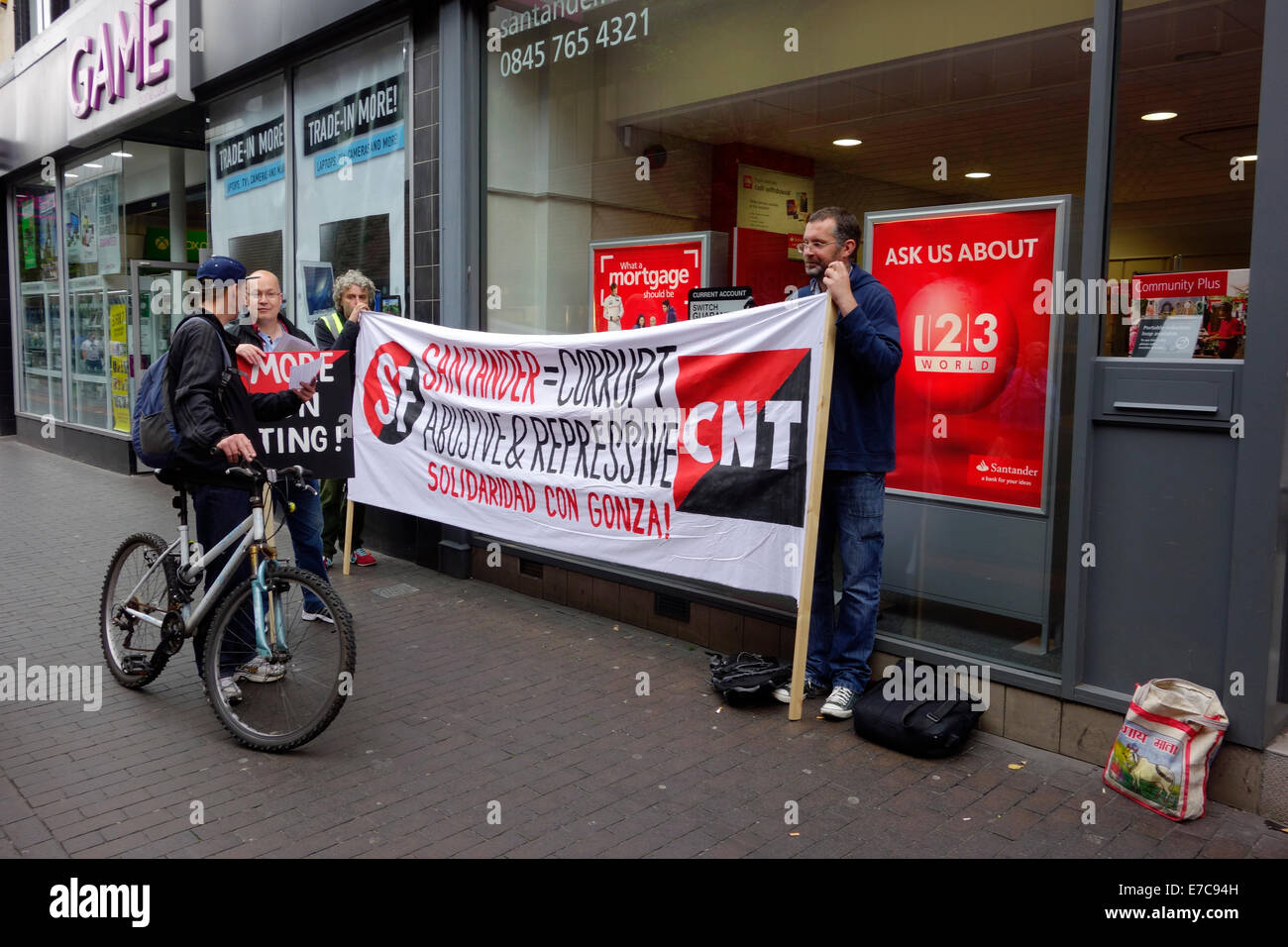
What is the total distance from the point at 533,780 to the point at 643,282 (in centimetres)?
378

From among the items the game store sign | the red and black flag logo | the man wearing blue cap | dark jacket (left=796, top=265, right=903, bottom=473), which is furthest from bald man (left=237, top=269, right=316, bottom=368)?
the game store sign

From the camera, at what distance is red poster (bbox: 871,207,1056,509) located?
498cm

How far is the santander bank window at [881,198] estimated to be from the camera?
504 cm

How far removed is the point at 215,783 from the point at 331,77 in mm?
6756

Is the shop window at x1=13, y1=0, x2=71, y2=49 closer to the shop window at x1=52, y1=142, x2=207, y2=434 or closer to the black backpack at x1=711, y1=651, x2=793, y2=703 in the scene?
the shop window at x1=52, y1=142, x2=207, y2=434

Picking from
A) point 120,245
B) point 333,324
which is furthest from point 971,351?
point 120,245

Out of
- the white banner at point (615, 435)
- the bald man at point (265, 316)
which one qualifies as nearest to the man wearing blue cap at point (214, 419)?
the bald man at point (265, 316)

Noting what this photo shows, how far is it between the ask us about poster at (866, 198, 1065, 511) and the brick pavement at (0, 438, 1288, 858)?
4.39ft

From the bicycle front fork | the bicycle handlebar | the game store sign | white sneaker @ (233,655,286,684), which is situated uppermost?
the game store sign

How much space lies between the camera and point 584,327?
749 cm

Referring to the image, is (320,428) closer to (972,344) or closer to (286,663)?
(286,663)

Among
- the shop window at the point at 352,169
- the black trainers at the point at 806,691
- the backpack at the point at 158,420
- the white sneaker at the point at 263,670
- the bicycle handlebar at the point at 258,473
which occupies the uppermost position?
the shop window at the point at 352,169

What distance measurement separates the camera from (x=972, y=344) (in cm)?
524

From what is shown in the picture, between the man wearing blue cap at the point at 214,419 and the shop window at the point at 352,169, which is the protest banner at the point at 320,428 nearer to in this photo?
the man wearing blue cap at the point at 214,419
